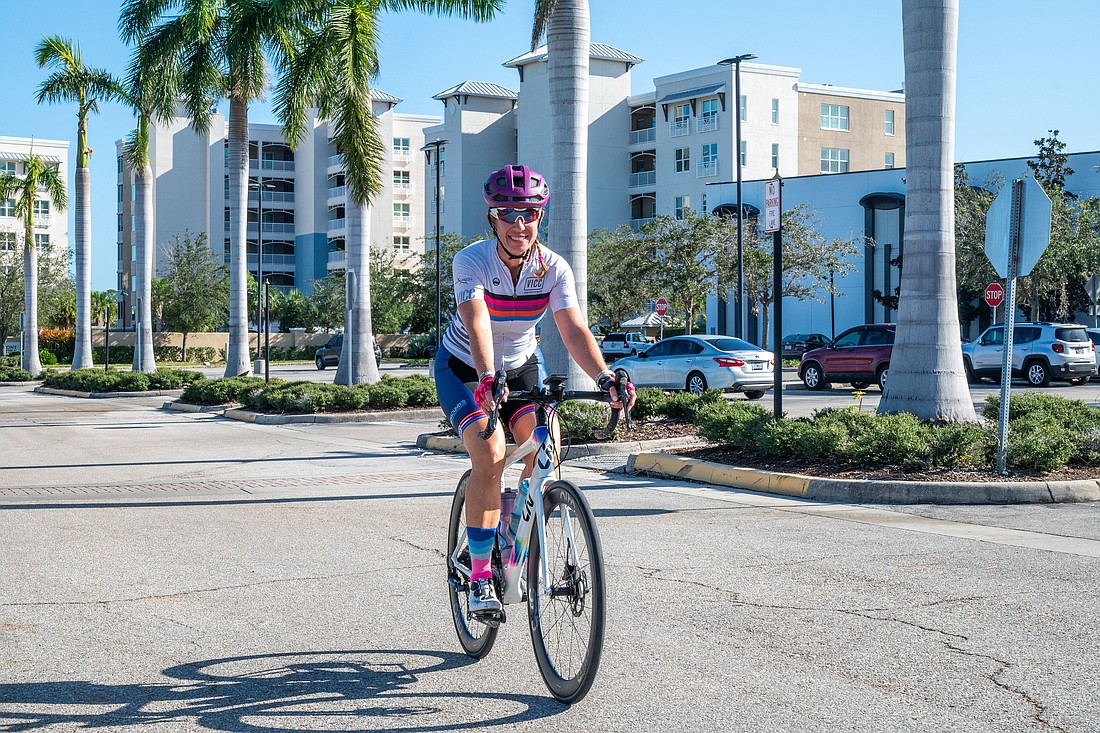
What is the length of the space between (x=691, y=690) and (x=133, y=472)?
1001 centimetres

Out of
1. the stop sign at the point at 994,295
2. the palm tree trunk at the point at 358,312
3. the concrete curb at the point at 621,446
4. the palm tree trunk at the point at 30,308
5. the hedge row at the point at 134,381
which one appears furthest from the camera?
the palm tree trunk at the point at 30,308

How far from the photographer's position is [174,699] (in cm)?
453

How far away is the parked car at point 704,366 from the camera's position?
25.8 meters

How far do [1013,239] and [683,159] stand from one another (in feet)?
231

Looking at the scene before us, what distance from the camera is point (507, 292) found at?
4.85 meters

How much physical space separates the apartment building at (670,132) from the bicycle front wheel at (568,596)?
6927 centimetres

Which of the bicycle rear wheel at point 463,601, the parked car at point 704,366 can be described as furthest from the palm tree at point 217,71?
the bicycle rear wheel at point 463,601

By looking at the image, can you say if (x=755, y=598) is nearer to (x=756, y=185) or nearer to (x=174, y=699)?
(x=174, y=699)

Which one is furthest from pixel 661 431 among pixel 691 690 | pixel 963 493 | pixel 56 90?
pixel 56 90

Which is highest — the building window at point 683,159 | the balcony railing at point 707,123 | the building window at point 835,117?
the building window at point 835,117

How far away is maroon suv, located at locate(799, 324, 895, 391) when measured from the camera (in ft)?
93.5

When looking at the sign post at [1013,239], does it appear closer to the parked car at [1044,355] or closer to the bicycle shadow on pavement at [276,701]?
the bicycle shadow on pavement at [276,701]

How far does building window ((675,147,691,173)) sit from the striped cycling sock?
3012 inches

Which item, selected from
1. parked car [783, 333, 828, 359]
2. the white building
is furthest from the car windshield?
the white building
